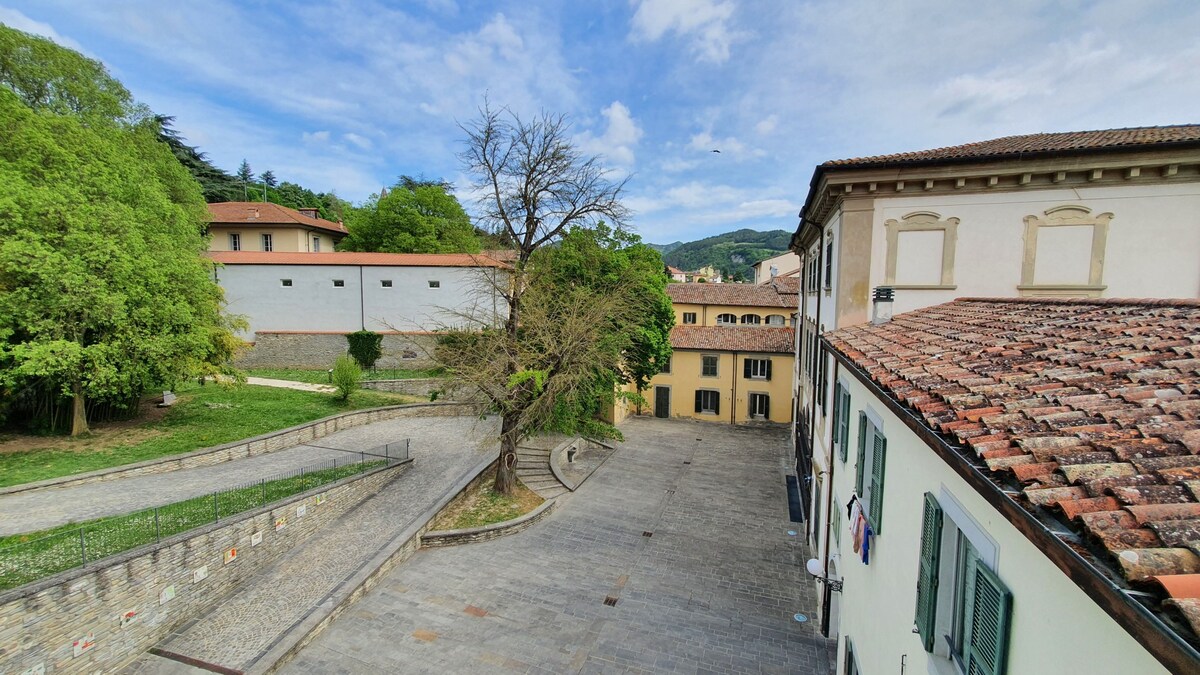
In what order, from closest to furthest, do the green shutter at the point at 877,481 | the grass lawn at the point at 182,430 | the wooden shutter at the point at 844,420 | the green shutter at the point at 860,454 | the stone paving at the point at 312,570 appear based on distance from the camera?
1. the green shutter at the point at 877,481
2. the green shutter at the point at 860,454
3. the wooden shutter at the point at 844,420
4. the stone paving at the point at 312,570
5. the grass lawn at the point at 182,430

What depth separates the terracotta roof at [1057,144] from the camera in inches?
347

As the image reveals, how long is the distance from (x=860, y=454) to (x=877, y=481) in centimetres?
124

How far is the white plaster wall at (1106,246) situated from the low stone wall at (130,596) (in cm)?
1506

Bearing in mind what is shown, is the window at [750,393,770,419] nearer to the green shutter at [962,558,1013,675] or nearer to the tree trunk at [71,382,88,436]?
the green shutter at [962,558,1013,675]

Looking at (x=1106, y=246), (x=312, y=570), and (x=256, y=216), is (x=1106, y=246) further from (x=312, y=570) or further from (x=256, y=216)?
(x=256, y=216)

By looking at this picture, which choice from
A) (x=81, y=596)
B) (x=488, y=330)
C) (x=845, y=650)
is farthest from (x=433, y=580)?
(x=845, y=650)

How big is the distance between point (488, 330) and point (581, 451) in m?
8.11

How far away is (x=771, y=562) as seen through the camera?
13391 mm

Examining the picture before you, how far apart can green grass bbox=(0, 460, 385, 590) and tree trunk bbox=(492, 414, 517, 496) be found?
216 inches

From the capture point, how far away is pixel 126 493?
13062mm

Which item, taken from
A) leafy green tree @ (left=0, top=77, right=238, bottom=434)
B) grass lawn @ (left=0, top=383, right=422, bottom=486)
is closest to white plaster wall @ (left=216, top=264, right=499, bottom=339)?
grass lawn @ (left=0, top=383, right=422, bottom=486)

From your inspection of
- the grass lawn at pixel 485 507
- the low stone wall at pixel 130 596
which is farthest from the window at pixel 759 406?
the low stone wall at pixel 130 596

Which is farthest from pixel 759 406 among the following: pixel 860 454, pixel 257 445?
pixel 257 445

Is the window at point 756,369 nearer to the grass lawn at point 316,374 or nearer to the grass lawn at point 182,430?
the grass lawn at point 316,374
